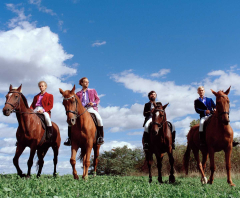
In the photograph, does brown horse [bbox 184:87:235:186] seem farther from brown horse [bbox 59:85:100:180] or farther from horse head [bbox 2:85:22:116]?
horse head [bbox 2:85:22:116]

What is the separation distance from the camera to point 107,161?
861 inches

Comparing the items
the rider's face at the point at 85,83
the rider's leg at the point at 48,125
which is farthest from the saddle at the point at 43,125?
the rider's face at the point at 85,83

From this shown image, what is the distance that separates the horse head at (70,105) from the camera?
8094mm

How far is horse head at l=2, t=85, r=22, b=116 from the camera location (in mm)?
8966

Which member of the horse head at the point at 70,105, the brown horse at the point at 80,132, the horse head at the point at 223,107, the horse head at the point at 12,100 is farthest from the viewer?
the horse head at the point at 12,100

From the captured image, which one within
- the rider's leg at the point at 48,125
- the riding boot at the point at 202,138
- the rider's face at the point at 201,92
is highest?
the rider's face at the point at 201,92

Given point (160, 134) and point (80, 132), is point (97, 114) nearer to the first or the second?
point (80, 132)

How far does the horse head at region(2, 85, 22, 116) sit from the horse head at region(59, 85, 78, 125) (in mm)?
2058

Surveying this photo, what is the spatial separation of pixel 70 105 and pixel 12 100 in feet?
8.15

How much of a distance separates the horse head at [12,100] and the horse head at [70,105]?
2058mm

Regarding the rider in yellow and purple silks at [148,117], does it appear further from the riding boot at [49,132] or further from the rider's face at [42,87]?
the rider's face at [42,87]

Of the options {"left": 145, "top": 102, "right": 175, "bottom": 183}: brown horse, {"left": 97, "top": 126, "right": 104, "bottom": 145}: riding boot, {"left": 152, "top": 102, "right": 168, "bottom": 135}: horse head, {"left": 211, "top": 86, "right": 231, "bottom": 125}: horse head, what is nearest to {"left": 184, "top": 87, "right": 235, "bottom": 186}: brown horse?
{"left": 211, "top": 86, "right": 231, "bottom": 125}: horse head

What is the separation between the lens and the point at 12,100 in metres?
9.19

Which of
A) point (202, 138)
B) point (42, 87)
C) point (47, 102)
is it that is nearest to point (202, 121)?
point (202, 138)
